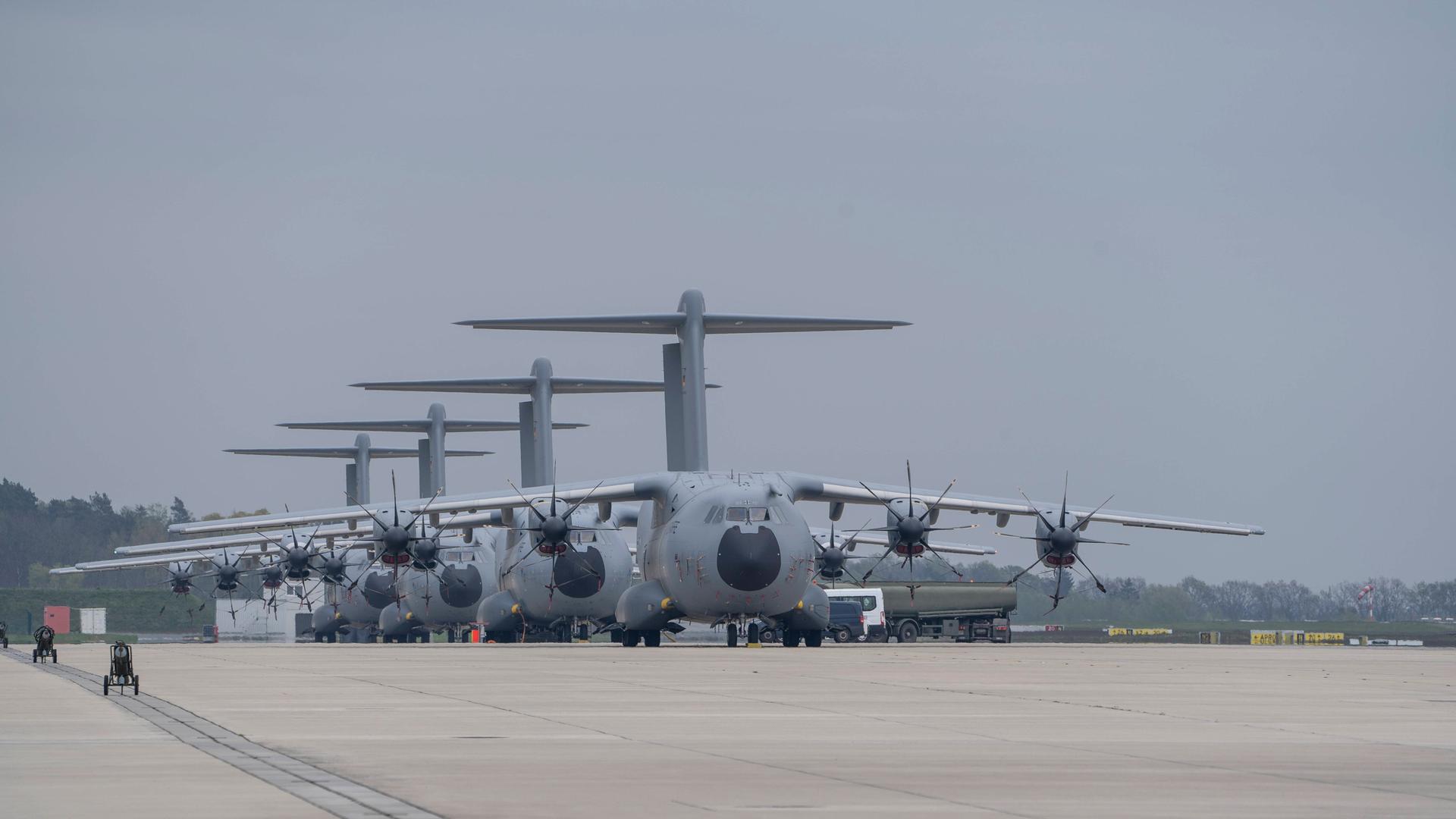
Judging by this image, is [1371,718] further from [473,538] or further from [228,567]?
[228,567]

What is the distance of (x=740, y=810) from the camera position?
1084cm

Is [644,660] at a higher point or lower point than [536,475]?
lower

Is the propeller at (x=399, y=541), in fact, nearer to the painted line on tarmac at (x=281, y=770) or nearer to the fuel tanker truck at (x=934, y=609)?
the fuel tanker truck at (x=934, y=609)

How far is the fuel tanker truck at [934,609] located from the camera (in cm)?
6744

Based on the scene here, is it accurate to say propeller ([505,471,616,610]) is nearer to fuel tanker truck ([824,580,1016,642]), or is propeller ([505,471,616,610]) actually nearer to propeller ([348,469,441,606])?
propeller ([348,469,441,606])

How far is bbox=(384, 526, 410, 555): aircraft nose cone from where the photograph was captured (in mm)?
49562

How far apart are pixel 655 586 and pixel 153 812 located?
1455 inches

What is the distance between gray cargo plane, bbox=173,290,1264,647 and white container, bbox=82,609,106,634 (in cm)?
7028

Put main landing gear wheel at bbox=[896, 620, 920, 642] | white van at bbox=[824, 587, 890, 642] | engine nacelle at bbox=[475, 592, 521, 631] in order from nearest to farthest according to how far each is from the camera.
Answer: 1. engine nacelle at bbox=[475, 592, 521, 631]
2. white van at bbox=[824, 587, 890, 642]
3. main landing gear wheel at bbox=[896, 620, 920, 642]

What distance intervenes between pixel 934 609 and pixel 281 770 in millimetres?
56249

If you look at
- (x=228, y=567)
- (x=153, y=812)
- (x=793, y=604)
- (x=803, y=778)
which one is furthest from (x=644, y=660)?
(x=228, y=567)

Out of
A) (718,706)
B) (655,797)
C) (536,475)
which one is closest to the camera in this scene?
(655,797)

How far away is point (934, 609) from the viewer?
68125 millimetres

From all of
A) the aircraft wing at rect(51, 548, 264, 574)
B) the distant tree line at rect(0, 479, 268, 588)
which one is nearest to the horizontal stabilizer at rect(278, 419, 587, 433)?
the aircraft wing at rect(51, 548, 264, 574)
